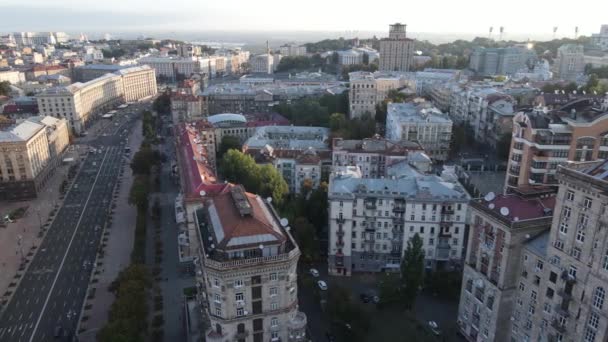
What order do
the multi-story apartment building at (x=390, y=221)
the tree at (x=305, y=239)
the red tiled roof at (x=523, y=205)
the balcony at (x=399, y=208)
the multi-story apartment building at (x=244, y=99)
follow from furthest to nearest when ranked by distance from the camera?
the multi-story apartment building at (x=244, y=99), the tree at (x=305, y=239), the balcony at (x=399, y=208), the multi-story apartment building at (x=390, y=221), the red tiled roof at (x=523, y=205)

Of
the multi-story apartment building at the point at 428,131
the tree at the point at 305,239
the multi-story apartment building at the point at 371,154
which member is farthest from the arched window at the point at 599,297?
the multi-story apartment building at the point at 428,131

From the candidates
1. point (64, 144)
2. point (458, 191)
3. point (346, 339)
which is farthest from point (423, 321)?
point (64, 144)

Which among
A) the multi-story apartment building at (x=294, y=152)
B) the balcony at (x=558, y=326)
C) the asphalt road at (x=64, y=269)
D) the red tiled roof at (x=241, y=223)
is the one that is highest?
the red tiled roof at (x=241, y=223)

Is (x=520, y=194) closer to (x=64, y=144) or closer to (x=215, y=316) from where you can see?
(x=215, y=316)

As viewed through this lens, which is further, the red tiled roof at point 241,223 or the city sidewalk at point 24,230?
the city sidewalk at point 24,230

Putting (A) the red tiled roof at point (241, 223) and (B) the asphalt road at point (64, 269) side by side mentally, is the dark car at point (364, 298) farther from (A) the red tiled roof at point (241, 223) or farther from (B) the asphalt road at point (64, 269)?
(B) the asphalt road at point (64, 269)

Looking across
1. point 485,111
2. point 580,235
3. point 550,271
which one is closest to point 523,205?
point 550,271

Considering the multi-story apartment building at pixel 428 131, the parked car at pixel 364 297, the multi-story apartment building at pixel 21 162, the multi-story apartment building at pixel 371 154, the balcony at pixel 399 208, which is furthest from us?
the multi-story apartment building at pixel 428 131
